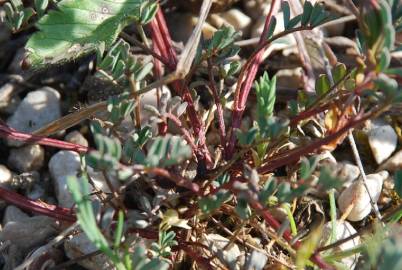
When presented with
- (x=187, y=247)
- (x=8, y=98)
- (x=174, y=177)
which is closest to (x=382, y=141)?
(x=187, y=247)

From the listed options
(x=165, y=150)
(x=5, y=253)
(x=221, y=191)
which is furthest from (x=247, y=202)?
(x=5, y=253)

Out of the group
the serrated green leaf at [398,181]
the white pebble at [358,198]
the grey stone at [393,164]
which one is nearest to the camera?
the serrated green leaf at [398,181]

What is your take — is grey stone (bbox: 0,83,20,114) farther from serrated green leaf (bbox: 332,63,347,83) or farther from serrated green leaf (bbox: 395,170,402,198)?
serrated green leaf (bbox: 395,170,402,198)

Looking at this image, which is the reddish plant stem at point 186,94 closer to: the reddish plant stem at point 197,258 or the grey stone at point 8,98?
the reddish plant stem at point 197,258

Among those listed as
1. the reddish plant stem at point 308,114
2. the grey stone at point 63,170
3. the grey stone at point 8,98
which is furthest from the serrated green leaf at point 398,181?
the grey stone at point 8,98

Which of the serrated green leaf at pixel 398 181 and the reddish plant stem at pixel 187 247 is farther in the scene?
the reddish plant stem at pixel 187 247

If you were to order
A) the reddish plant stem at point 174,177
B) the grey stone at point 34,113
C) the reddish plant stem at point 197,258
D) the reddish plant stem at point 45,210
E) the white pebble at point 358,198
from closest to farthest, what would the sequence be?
1. the reddish plant stem at point 174,177
2. the reddish plant stem at point 197,258
3. the reddish plant stem at point 45,210
4. the white pebble at point 358,198
5. the grey stone at point 34,113

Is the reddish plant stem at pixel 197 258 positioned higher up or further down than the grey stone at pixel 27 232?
higher up

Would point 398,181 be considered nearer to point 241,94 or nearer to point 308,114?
point 308,114

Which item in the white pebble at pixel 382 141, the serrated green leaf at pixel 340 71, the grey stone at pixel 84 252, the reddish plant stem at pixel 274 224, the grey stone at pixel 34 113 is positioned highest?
the serrated green leaf at pixel 340 71

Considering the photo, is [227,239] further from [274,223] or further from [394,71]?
[394,71]
